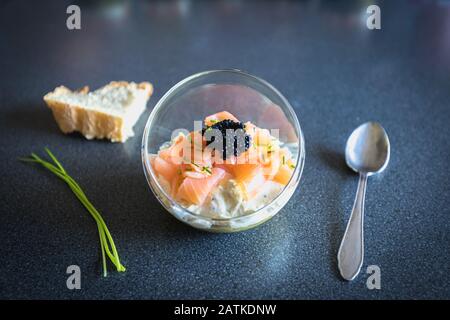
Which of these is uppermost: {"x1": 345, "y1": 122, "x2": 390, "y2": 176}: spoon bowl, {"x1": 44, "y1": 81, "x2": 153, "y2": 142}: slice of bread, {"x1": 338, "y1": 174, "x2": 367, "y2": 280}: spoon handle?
{"x1": 44, "y1": 81, "x2": 153, "y2": 142}: slice of bread

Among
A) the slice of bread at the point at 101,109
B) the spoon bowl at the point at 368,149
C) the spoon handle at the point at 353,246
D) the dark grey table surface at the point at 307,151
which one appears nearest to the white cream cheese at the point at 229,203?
the dark grey table surface at the point at 307,151

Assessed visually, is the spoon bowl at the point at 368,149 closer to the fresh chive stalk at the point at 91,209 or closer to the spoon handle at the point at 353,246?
the spoon handle at the point at 353,246

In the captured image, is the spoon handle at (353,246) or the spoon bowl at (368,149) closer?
the spoon handle at (353,246)

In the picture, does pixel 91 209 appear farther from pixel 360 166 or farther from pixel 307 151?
pixel 360 166

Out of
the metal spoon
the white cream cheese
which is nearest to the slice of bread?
the white cream cheese

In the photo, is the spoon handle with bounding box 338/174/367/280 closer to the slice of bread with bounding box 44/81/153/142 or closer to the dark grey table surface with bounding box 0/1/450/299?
the dark grey table surface with bounding box 0/1/450/299

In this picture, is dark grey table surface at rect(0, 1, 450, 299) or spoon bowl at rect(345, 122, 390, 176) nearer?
dark grey table surface at rect(0, 1, 450, 299)
